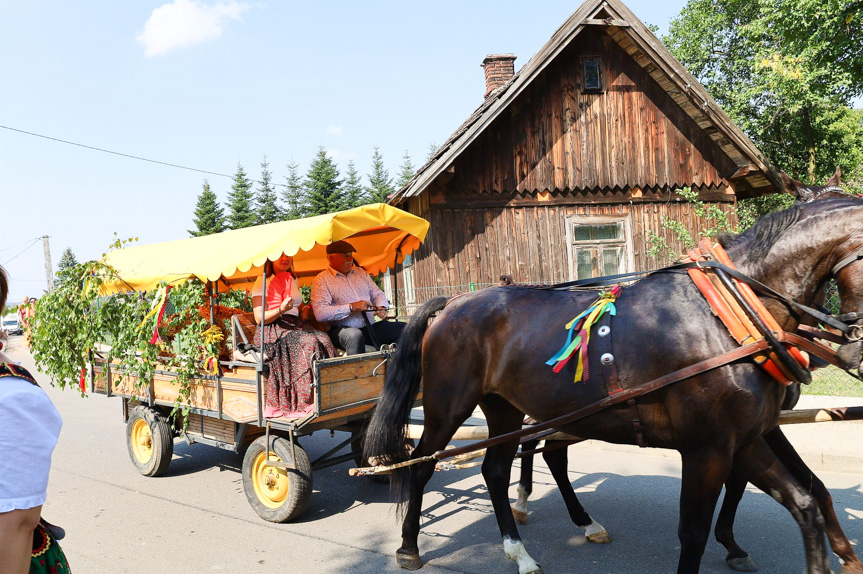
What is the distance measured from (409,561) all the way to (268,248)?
251 cm

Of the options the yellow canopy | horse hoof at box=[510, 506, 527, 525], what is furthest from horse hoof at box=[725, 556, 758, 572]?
the yellow canopy

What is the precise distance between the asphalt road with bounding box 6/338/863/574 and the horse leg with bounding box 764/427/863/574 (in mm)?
590

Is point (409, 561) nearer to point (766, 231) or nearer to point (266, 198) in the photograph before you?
point (766, 231)

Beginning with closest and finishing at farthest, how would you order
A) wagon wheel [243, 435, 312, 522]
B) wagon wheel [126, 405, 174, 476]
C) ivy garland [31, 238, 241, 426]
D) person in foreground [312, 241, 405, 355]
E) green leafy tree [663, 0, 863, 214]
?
wagon wheel [243, 435, 312, 522], person in foreground [312, 241, 405, 355], ivy garland [31, 238, 241, 426], wagon wheel [126, 405, 174, 476], green leafy tree [663, 0, 863, 214]

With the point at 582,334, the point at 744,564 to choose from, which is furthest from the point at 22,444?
the point at 744,564

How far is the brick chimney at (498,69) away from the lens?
47.1 feet

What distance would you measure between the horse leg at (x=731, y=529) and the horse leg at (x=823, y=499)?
1.03 feet

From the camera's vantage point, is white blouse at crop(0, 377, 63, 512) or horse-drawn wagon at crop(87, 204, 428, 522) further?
horse-drawn wagon at crop(87, 204, 428, 522)

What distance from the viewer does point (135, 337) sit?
6.10 metres

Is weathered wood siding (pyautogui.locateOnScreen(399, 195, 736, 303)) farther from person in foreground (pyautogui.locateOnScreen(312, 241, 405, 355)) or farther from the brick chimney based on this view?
person in foreground (pyautogui.locateOnScreen(312, 241, 405, 355))

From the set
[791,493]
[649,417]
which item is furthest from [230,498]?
[791,493]

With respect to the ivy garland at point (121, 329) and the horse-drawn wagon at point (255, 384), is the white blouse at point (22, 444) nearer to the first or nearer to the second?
the horse-drawn wagon at point (255, 384)

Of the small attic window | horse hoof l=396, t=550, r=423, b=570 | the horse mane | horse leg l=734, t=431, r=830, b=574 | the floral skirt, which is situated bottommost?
horse hoof l=396, t=550, r=423, b=570

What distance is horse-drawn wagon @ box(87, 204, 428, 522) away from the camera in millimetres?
4910
